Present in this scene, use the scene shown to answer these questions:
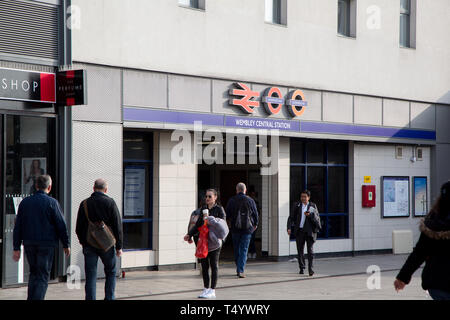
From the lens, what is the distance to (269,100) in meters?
18.3

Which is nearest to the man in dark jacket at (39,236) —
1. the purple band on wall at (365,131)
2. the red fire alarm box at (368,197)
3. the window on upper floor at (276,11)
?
the purple band on wall at (365,131)

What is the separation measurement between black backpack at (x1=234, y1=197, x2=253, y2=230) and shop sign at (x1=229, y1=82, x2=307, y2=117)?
266 cm

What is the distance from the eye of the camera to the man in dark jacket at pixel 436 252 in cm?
645

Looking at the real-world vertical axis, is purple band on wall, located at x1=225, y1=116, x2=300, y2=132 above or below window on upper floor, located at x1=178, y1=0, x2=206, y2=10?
below

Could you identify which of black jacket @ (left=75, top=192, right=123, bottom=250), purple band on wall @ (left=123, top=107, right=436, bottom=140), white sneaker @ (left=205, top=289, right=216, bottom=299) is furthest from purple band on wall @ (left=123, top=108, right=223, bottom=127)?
black jacket @ (left=75, top=192, right=123, bottom=250)

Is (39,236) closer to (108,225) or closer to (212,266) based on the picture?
(108,225)

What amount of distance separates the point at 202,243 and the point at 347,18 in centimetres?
1080

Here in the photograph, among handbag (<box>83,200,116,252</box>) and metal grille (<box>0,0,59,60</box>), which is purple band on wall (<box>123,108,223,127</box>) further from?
handbag (<box>83,200,116,252</box>)

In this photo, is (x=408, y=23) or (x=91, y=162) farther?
(x=408, y=23)

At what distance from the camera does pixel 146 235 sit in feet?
54.9

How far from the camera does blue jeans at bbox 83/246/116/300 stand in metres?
10.6

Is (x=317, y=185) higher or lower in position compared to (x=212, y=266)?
higher

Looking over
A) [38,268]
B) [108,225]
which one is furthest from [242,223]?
[38,268]
